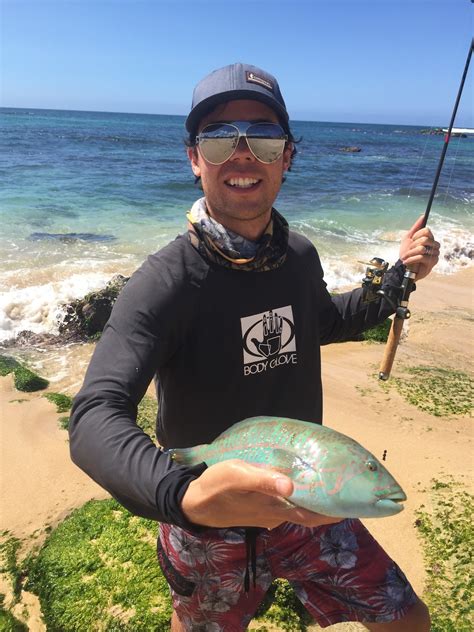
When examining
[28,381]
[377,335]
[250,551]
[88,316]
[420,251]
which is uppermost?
[420,251]

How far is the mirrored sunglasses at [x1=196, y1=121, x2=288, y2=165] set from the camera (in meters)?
2.22

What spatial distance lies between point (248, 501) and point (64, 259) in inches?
512

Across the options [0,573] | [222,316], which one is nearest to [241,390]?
[222,316]

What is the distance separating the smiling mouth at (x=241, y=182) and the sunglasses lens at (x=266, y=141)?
122mm

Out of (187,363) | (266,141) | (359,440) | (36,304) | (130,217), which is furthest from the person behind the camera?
(130,217)

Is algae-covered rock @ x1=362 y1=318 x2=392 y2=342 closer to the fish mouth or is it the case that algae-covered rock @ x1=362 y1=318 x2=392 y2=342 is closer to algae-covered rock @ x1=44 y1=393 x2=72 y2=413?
algae-covered rock @ x1=44 y1=393 x2=72 y2=413

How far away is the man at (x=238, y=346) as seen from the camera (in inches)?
82.7

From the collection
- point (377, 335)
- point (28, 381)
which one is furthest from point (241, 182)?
point (377, 335)

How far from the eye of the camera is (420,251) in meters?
2.91

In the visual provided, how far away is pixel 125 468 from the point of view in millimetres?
1494

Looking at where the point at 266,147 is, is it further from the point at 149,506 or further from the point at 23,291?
the point at 23,291

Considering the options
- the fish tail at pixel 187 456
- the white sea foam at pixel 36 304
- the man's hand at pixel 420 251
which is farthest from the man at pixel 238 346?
the white sea foam at pixel 36 304

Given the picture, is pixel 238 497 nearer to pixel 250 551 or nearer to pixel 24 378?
pixel 250 551

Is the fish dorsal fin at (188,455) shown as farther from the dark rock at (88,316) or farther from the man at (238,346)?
the dark rock at (88,316)
